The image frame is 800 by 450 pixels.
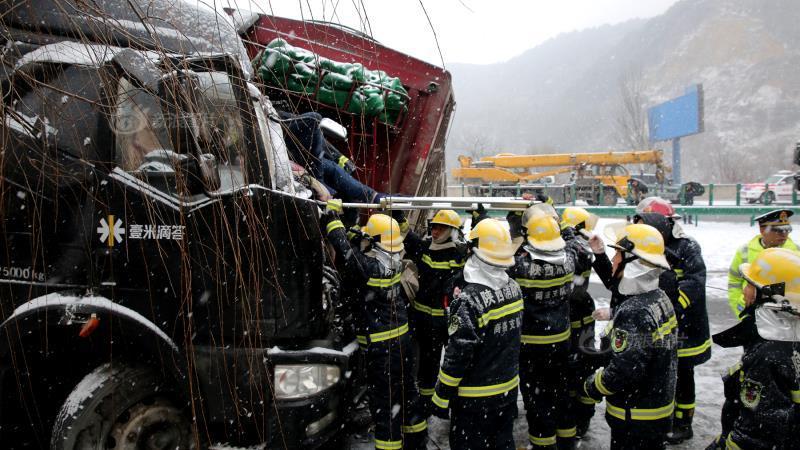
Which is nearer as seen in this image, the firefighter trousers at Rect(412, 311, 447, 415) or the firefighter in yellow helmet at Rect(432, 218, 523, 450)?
the firefighter in yellow helmet at Rect(432, 218, 523, 450)

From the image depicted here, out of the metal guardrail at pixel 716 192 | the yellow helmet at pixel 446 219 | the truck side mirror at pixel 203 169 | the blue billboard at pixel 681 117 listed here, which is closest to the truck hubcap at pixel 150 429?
the truck side mirror at pixel 203 169

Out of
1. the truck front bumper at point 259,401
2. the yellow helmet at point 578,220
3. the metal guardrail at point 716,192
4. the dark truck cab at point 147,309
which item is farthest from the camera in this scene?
the metal guardrail at point 716,192

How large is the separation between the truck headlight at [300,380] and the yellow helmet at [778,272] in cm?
233

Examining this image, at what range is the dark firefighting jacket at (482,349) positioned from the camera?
2.89m

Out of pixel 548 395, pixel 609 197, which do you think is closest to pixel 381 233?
pixel 548 395

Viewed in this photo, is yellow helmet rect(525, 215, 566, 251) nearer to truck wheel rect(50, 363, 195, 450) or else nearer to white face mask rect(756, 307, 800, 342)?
white face mask rect(756, 307, 800, 342)

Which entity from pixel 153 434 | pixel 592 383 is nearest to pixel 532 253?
pixel 592 383

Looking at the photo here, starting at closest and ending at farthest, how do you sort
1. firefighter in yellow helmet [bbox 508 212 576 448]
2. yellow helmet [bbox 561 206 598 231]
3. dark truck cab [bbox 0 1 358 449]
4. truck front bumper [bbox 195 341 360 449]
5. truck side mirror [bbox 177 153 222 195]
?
truck side mirror [bbox 177 153 222 195] → dark truck cab [bbox 0 1 358 449] → truck front bumper [bbox 195 341 360 449] → firefighter in yellow helmet [bbox 508 212 576 448] → yellow helmet [bbox 561 206 598 231]

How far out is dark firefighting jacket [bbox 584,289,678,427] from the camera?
A: 2.86 m

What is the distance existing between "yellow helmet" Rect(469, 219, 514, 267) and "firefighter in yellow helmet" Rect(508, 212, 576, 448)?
0.72 m

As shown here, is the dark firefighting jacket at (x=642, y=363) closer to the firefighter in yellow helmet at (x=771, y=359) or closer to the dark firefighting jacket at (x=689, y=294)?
the firefighter in yellow helmet at (x=771, y=359)

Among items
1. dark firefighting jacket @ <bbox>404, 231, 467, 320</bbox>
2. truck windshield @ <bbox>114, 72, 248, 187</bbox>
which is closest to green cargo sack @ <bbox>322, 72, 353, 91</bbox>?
dark firefighting jacket @ <bbox>404, 231, 467, 320</bbox>

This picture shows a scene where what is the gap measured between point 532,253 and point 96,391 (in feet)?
9.12

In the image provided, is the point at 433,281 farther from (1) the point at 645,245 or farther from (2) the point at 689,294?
(2) the point at 689,294
